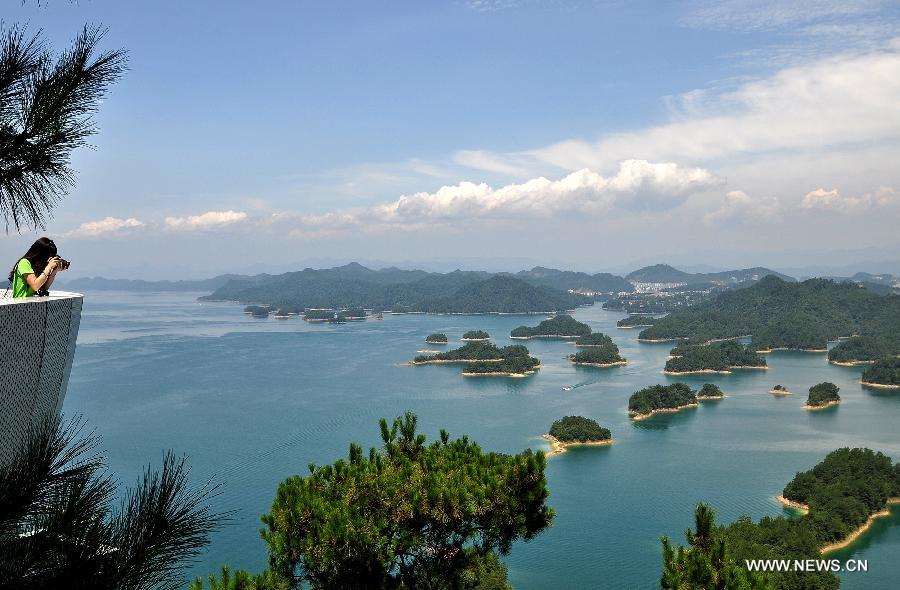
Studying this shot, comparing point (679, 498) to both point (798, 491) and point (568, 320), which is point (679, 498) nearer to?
point (798, 491)

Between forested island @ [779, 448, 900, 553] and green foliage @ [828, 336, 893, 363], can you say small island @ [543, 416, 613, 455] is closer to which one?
forested island @ [779, 448, 900, 553]

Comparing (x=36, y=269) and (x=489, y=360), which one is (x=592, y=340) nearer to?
(x=489, y=360)

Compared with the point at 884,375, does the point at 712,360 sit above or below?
above

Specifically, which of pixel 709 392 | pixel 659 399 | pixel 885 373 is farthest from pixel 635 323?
pixel 659 399

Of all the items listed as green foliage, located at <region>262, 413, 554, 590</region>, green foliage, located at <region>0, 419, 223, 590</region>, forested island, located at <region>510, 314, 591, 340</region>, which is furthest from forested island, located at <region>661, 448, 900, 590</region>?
forested island, located at <region>510, 314, 591, 340</region>

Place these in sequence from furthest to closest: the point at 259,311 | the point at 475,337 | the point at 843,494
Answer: the point at 259,311, the point at 475,337, the point at 843,494

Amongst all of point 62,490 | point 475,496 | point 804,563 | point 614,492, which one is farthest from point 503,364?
point 62,490

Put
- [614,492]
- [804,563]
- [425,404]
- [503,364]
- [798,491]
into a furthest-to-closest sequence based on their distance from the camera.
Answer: [503,364], [425,404], [614,492], [798,491], [804,563]
